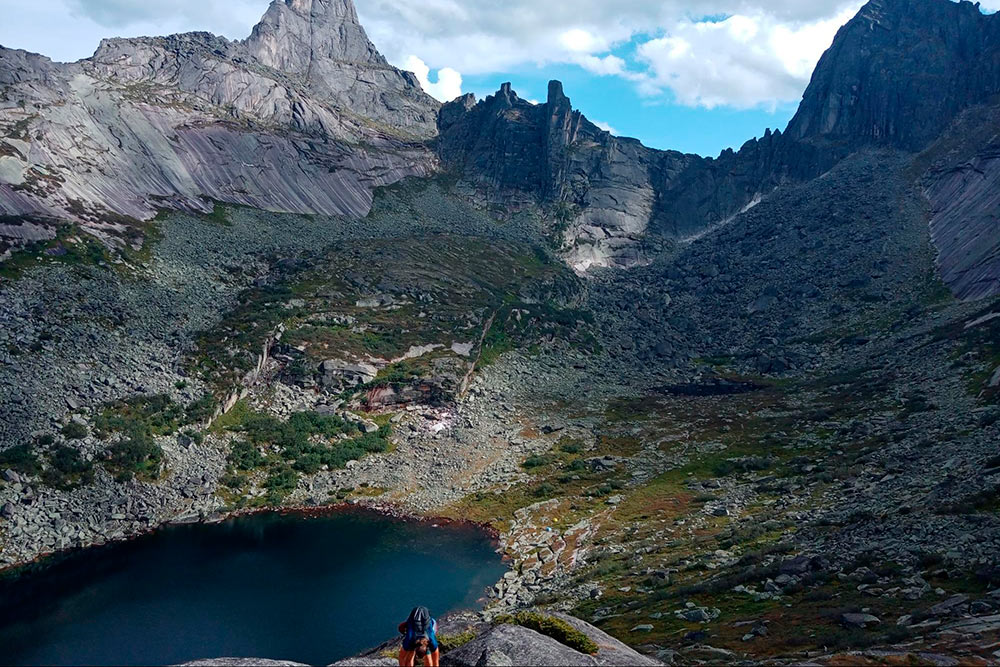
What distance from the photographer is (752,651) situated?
32844 millimetres

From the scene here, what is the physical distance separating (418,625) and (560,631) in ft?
17.1

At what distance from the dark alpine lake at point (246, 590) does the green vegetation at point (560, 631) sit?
2640cm

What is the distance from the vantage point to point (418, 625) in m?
19.1

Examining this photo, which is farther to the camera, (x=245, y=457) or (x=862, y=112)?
(x=862, y=112)

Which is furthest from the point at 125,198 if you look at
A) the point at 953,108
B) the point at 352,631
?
the point at 953,108

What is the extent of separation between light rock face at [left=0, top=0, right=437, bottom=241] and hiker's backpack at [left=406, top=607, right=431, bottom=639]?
10978 cm

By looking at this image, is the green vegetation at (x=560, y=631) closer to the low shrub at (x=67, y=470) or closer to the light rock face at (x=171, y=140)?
the low shrub at (x=67, y=470)

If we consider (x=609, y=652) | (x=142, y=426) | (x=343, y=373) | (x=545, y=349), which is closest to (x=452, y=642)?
(x=609, y=652)

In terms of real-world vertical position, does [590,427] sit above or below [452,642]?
above

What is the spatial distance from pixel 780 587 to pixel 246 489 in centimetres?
5161

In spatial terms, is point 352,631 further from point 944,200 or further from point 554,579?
point 944,200

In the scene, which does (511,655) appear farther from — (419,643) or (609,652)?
(609,652)

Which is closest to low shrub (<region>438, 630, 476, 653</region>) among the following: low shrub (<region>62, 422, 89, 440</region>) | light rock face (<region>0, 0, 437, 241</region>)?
low shrub (<region>62, 422, 89, 440</region>)

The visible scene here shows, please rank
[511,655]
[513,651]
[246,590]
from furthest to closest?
[246,590] → [513,651] → [511,655]
